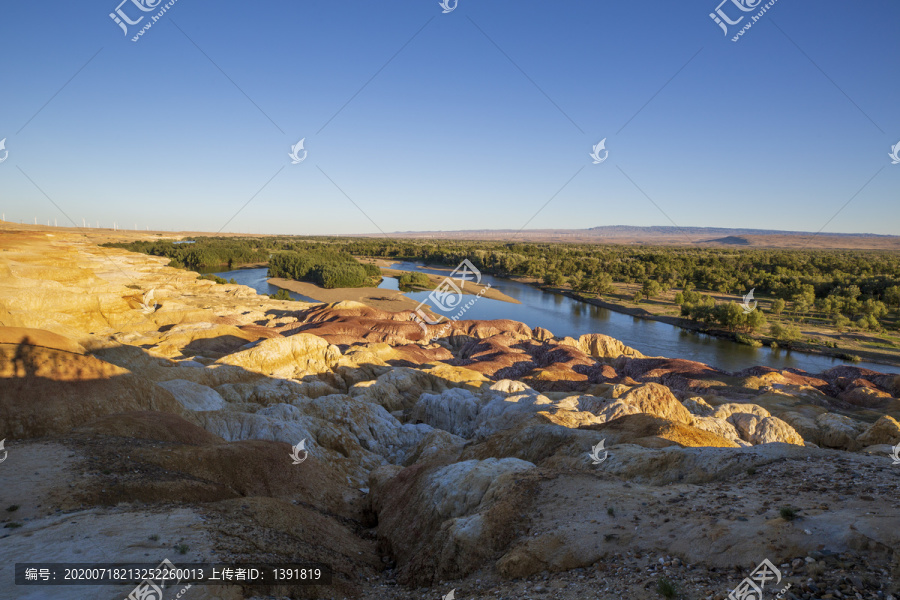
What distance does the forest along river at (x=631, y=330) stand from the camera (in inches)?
2279

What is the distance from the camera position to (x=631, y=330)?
72875 mm

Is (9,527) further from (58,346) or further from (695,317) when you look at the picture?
(695,317)

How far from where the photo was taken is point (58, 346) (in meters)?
18.4

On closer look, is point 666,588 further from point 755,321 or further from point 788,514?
point 755,321

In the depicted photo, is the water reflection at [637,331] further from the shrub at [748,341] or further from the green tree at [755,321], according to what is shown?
the green tree at [755,321]

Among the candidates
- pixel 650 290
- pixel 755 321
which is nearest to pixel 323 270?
pixel 650 290

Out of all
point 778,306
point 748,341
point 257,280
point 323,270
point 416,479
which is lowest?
point 748,341

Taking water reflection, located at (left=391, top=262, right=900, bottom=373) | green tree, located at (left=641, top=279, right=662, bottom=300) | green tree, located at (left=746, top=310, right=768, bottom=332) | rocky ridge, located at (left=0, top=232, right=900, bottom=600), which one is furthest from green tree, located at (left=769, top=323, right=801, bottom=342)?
rocky ridge, located at (left=0, top=232, right=900, bottom=600)

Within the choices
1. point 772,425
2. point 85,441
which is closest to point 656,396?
point 772,425

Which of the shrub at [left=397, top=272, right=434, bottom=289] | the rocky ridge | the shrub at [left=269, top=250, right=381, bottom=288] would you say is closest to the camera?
the rocky ridge

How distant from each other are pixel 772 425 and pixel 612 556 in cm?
1828

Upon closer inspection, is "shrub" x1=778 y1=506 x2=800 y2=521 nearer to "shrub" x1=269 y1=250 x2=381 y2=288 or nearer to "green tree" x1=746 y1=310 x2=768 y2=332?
"green tree" x1=746 y1=310 x2=768 y2=332

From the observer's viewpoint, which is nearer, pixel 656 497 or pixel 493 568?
pixel 493 568

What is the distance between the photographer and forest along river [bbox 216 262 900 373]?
190 ft
